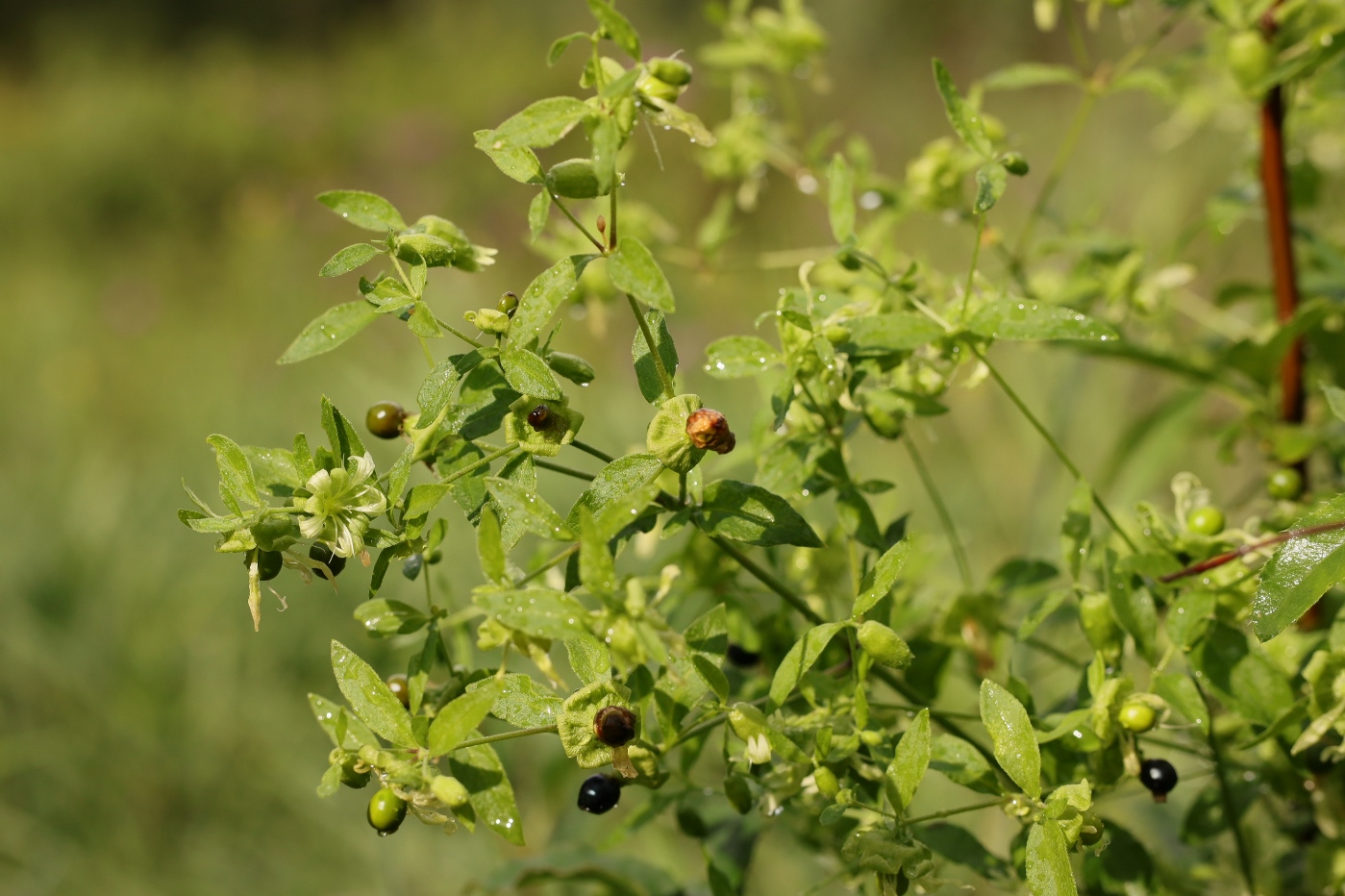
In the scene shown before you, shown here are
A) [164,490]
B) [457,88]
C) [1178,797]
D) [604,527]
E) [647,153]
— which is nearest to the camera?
[604,527]

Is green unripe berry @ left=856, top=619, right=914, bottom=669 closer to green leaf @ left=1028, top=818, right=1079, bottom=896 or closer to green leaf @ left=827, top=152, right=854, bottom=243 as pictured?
Result: green leaf @ left=1028, top=818, right=1079, bottom=896

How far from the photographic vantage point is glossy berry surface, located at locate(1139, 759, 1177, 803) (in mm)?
563

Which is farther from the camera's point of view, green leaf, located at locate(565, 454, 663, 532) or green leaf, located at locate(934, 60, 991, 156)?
green leaf, located at locate(934, 60, 991, 156)

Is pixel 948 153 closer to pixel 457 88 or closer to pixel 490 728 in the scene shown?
pixel 490 728

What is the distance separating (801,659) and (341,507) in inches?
8.8

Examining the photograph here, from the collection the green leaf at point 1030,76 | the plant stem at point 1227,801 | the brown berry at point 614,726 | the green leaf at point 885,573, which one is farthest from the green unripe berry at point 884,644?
the green leaf at point 1030,76

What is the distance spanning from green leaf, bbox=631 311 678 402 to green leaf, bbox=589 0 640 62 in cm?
12

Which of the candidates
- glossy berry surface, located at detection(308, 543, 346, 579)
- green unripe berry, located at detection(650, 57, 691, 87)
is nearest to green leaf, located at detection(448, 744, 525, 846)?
glossy berry surface, located at detection(308, 543, 346, 579)

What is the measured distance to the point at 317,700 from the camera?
49 centimetres

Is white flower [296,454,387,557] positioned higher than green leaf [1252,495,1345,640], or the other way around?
green leaf [1252,495,1345,640]

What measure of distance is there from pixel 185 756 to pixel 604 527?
180cm

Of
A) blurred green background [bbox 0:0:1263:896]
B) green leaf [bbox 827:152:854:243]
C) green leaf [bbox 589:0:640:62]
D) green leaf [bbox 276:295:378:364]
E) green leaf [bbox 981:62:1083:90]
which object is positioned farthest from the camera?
blurred green background [bbox 0:0:1263:896]

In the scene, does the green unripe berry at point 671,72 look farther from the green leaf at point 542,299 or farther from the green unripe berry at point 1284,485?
the green unripe berry at point 1284,485

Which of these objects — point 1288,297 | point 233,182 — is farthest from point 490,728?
point 233,182
